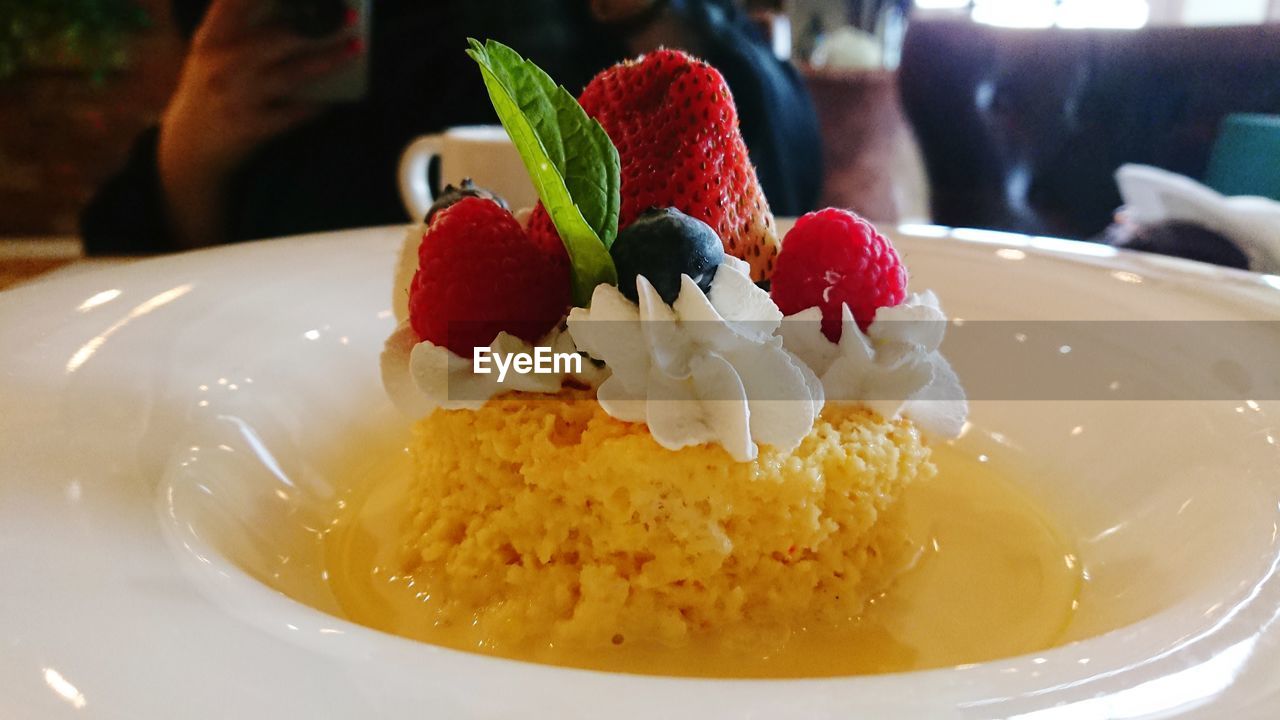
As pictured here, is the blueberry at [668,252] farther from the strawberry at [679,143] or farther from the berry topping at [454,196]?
the berry topping at [454,196]

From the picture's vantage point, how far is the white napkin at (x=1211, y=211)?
5.26 feet

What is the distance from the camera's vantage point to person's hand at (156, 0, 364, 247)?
1899 mm

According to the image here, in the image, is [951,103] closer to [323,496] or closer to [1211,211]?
[1211,211]

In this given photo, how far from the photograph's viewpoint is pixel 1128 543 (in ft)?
3.01

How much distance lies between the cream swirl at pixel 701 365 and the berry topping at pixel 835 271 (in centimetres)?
11

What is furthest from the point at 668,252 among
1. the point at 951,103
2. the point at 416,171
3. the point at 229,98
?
the point at 951,103

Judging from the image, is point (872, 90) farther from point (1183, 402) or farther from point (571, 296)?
point (571, 296)

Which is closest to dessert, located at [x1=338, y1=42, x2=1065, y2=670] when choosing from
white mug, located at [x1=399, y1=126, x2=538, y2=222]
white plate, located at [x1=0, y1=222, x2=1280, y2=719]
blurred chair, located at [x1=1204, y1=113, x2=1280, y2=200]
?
white plate, located at [x1=0, y1=222, x2=1280, y2=719]

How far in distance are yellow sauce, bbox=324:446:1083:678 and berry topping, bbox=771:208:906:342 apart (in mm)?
292

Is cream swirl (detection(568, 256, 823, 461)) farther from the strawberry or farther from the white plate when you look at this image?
the white plate

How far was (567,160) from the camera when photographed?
774mm

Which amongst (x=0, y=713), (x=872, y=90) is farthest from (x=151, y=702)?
(x=872, y=90)

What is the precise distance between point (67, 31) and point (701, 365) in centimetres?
389

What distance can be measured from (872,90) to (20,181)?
376cm
